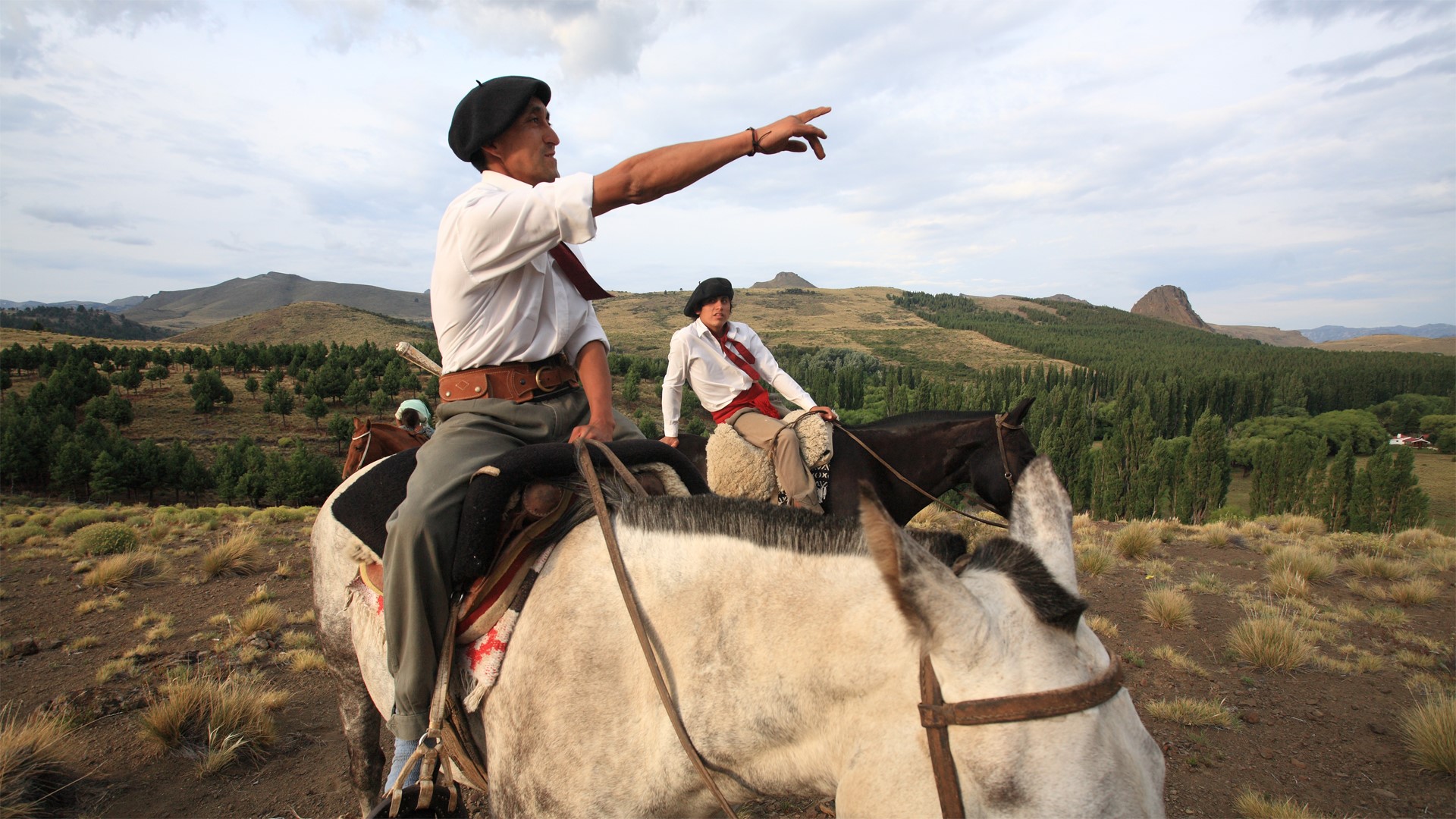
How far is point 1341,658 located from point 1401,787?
8.47 ft

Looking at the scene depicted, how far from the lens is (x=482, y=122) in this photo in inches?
92.4

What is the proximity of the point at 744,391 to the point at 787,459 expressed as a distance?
100 centimetres

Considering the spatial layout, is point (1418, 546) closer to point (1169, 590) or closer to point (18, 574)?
point (1169, 590)

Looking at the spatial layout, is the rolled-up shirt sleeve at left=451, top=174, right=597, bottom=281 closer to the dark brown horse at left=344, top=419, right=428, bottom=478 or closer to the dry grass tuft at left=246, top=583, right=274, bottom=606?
the dark brown horse at left=344, top=419, right=428, bottom=478

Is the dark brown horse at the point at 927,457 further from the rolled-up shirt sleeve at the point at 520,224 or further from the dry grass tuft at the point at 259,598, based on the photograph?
the dry grass tuft at the point at 259,598

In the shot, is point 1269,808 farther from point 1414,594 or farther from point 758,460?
point 1414,594

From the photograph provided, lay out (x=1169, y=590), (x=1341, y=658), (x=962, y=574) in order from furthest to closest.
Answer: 1. (x=1169, y=590)
2. (x=1341, y=658)
3. (x=962, y=574)

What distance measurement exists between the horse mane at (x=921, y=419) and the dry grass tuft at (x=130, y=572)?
10.2 metres

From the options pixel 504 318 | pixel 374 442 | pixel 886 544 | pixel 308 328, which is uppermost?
pixel 308 328

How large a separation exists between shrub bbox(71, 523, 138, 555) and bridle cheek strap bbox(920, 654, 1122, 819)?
1467 centimetres

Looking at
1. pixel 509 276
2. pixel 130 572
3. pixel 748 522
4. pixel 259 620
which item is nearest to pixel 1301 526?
pixel 748 522

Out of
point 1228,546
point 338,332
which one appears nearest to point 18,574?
point 1228,546

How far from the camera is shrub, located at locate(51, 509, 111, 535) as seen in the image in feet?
46.6

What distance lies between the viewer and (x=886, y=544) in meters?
1.28
